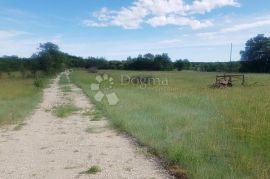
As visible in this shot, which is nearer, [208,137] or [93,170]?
[93,170]

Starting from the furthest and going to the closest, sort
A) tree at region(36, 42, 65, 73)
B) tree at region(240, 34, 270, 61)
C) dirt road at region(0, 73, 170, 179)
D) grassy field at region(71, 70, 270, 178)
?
tree at region(240, 34, 270, 61), tree at region(36, 42, 65, 73), dirt road at region(0, 73, 170, 179), grassy field at region(71, 70, 270, 178)

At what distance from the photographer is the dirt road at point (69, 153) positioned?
6.86 m

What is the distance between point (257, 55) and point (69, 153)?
86791mm

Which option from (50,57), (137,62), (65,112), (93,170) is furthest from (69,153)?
(137,62)

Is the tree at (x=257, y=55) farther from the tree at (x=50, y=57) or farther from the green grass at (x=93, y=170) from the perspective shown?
the green grass at (x=93, y=170)

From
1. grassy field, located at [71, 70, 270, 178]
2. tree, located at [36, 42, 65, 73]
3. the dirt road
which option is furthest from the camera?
tree, located at [36, 42, 65, 73]

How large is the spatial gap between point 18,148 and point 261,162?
5550mm

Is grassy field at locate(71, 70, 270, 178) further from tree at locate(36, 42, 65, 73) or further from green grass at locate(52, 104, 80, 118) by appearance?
tree at locate(36, 42, 65, 73)

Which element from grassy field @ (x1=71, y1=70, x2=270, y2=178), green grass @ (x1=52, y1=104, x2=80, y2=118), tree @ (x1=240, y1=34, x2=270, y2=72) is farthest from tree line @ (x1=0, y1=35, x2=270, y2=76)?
grassy field @ (x1=71, y1=70, x2=270, y2=178)

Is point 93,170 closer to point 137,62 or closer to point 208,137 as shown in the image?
point 208,137

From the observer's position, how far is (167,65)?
110125 millimetres

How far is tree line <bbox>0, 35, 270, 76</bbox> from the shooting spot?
7275 cm

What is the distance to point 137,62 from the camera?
111 meters

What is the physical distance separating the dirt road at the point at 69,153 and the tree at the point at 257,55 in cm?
7788
